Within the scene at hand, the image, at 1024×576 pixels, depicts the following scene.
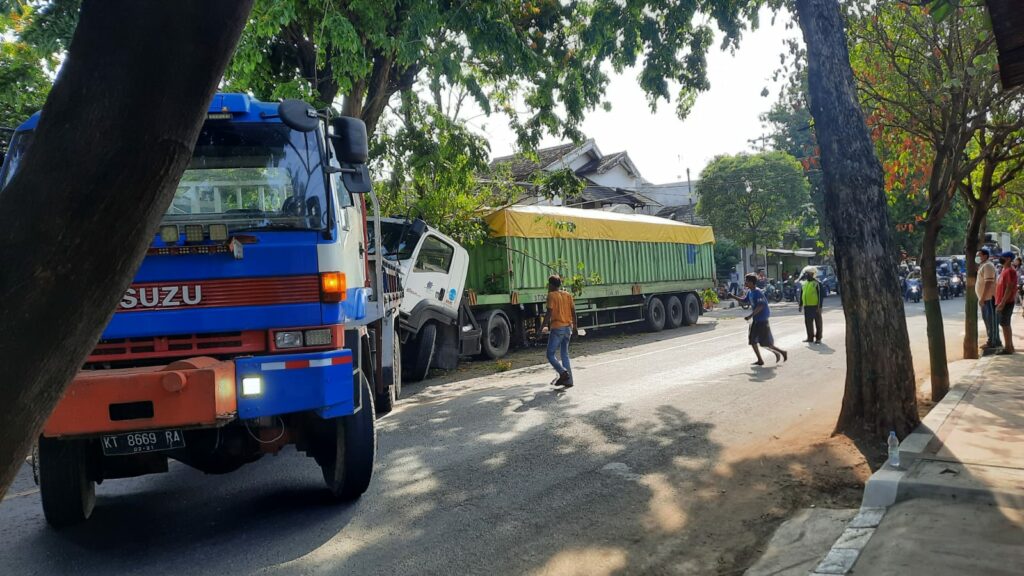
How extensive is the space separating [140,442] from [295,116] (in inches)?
86.3

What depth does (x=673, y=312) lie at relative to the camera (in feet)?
72.9

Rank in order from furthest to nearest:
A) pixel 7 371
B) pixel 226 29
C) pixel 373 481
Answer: pixel 373 481, pixel 226 29, pixel 7 371

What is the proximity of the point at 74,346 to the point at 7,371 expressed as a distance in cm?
16

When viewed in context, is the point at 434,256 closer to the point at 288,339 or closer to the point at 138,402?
the point at 288,339

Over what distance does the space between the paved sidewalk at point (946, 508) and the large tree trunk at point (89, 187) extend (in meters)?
3.55

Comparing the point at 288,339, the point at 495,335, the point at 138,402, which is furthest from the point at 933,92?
the point at 138,402

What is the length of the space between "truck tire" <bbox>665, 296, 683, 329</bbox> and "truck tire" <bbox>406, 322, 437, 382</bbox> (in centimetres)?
1087

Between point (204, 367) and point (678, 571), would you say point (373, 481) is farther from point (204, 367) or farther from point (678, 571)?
point (678, 571)

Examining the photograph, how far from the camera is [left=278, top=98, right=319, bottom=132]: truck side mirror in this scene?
4.91m

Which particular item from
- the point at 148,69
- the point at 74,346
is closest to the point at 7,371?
the point at 74,346

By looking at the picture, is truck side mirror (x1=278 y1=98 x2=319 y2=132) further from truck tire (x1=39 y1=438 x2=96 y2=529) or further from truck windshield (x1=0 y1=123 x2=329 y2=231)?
truck tire (x1=39 y1=438 x2=96 y2=529)

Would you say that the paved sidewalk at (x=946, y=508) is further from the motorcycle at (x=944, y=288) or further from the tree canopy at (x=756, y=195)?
the tree canopy at (x=756, y=195)

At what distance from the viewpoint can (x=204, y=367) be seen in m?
4.40

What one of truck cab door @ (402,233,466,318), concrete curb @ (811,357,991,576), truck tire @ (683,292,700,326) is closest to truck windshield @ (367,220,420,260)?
truck cab door @ (402,233,466,318)
